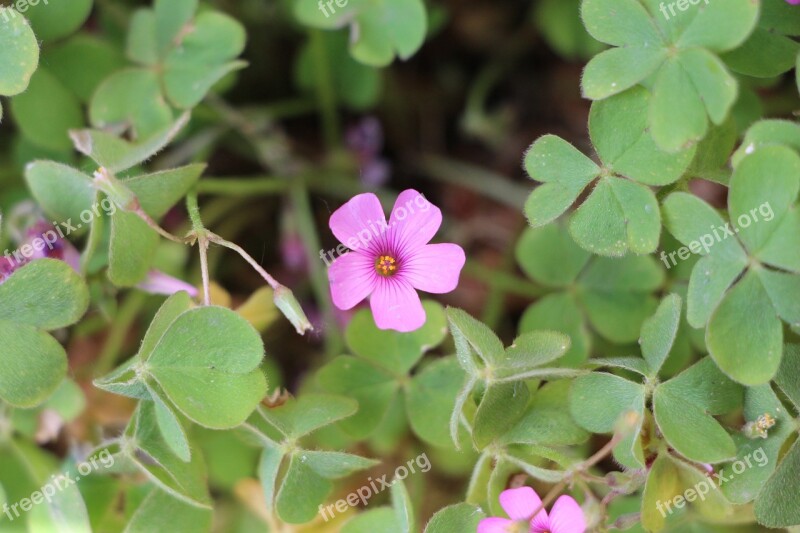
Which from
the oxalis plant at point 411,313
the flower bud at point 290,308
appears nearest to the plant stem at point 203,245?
the oxalis plant at point 411,313

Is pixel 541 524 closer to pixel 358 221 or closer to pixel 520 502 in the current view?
pixel 520 502

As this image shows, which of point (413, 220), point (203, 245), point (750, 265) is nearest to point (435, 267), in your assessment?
point (413, 220)

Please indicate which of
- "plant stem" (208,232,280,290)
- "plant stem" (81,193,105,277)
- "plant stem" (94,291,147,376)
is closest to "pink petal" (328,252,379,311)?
"plant stem" (208,232,280,290)

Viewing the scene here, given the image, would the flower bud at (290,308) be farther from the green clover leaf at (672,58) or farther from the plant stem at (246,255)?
the green clover leaf at (672,58)

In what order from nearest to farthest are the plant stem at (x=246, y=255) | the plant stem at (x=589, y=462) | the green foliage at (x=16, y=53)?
1. the plant stem at (x=589, y=462)
2. the plant stem at (x=246, y=255)
3. the green foliage at (x=16, y=53)

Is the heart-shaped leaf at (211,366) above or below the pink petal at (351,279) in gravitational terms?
below

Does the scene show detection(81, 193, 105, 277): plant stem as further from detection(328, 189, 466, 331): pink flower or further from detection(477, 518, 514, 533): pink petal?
detection(477, 518, 514, 533): pink petal

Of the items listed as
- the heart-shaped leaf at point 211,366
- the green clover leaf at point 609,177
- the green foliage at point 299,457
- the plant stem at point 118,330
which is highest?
the green clover leaf at point 609,177
